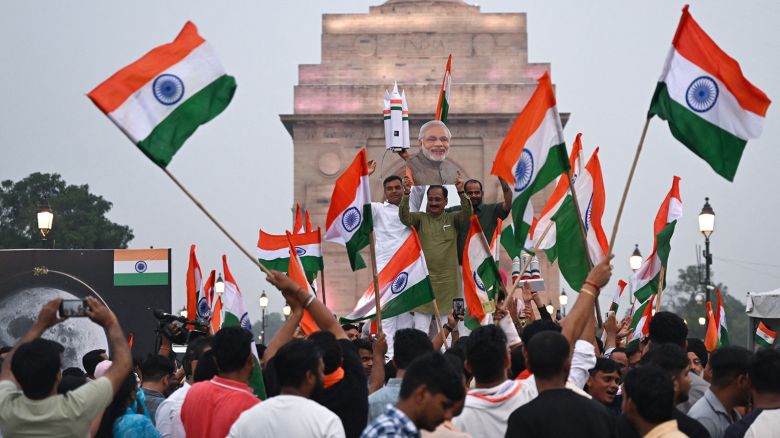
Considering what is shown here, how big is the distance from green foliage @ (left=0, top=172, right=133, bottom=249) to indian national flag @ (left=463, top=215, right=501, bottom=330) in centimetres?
5705

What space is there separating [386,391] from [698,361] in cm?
300

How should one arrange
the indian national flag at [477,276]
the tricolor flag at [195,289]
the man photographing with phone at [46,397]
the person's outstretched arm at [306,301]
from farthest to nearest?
the tricolor flag at [195,289]
the indian national flag at [477,276]
the person's outstretched arm at [306,301]
the man photographing with phone at [46,397]

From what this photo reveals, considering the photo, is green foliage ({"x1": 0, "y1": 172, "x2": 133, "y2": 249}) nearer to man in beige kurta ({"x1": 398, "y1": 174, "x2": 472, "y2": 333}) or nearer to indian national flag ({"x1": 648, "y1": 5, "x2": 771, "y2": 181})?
man in beige kurta ({"x1": 398, "y1": 174, "x2": 472, "y2": 333})

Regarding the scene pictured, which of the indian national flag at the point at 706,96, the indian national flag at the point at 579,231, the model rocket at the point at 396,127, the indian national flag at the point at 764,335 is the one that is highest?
the model rocket at the point at 396,127

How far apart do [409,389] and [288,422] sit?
846mm

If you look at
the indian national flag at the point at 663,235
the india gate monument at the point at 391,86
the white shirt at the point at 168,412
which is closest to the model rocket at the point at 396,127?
the indian national flag at the point at 663,235

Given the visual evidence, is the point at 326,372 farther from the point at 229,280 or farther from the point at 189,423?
the point at 229,280

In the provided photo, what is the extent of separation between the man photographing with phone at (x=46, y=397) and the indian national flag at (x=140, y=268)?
1730 centimetres

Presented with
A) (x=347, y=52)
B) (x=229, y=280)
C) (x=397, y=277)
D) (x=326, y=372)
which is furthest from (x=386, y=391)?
(x=347, y=52)

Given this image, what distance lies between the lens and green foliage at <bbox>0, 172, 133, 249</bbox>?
2692 inches

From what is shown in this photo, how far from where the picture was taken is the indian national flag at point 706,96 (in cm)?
922

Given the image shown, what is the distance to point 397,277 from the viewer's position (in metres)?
11.9

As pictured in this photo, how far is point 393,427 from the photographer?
5895 millimetres

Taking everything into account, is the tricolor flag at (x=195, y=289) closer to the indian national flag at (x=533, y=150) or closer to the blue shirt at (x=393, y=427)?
the indian national flag at (x=533, y=150)
